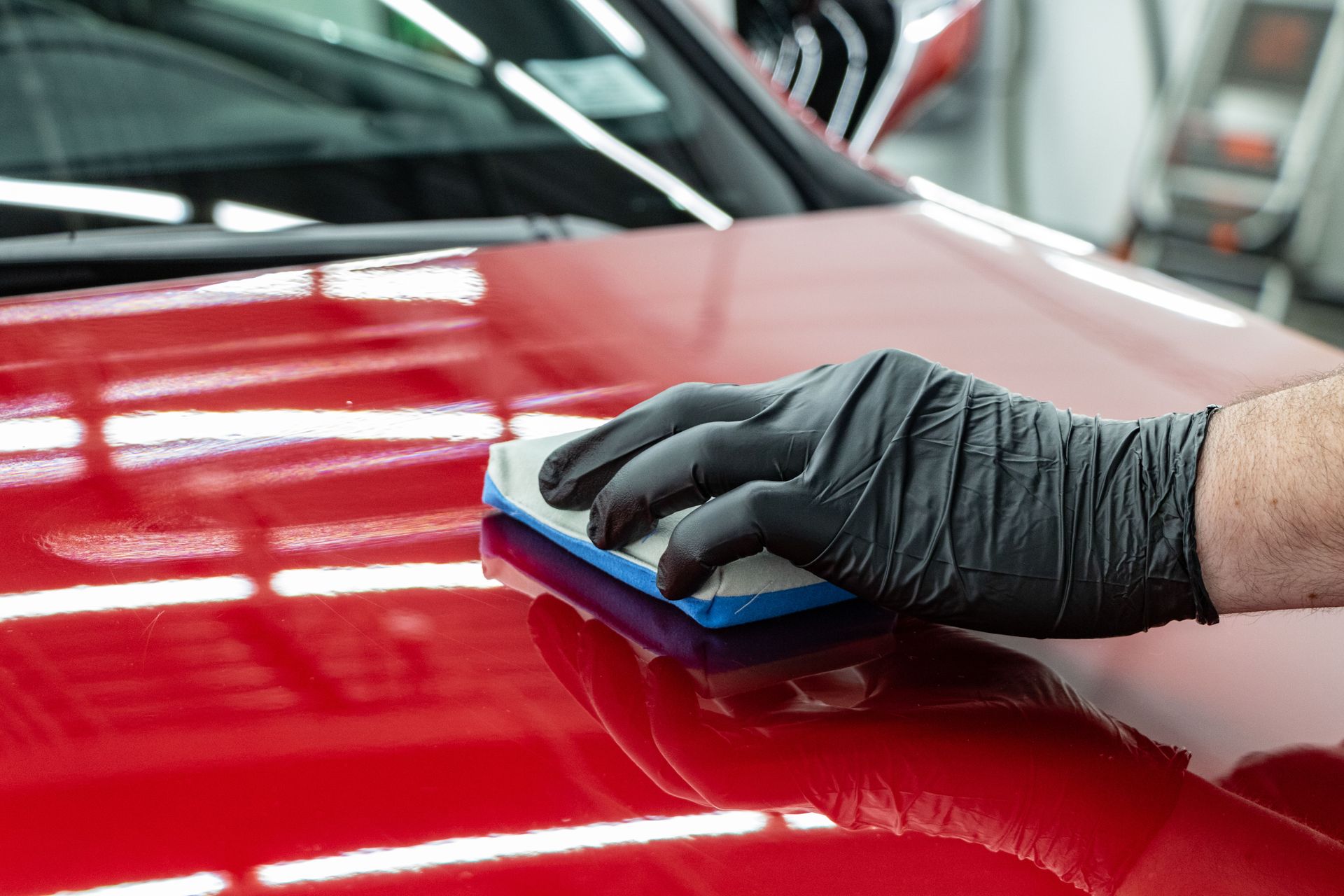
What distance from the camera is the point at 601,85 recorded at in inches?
58.9

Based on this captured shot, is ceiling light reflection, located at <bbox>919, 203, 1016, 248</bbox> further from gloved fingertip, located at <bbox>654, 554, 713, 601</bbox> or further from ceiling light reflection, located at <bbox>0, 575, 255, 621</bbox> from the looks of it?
ceiling light reflection, located at <bbox>0, 575, 255, 621</bbox>

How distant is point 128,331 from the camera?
0.99 m

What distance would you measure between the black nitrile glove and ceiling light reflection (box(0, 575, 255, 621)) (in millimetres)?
215

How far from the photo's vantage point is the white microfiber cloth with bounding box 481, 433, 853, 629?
706 mm

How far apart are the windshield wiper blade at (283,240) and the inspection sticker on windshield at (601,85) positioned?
0.72 feet

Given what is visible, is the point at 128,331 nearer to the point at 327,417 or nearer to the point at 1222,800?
the point at 327,417

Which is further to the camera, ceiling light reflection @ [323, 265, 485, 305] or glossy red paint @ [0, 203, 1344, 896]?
ceiling light reflection @ [323, 265, 485, 305]

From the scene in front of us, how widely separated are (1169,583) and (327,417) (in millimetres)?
618

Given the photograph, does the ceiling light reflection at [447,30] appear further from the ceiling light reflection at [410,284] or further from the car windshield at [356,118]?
the ceiling light reflection at [410,284]

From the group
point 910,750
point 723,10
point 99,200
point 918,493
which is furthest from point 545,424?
point 723,10

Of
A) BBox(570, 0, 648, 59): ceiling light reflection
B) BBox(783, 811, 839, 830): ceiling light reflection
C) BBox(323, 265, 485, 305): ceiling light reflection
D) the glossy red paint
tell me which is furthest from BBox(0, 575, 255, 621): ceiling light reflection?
BBox(570, 0, 648, 59): ceiling light reflection

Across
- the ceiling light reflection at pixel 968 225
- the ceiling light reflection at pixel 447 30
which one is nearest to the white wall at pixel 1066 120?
the ceiling light reflection at pixel 968 225

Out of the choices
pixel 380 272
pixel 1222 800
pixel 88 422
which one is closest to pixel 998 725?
pixel 1222 800

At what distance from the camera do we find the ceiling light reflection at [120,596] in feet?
2.15
